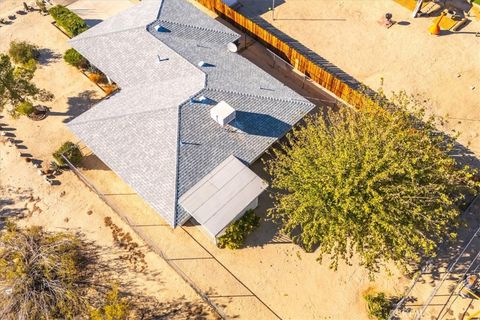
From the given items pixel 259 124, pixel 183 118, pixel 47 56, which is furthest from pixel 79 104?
pixel 259 124

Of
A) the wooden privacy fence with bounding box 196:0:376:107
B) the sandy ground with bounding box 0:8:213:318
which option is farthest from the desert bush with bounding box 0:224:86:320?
the wooden privacy fence with bounding box 196:0:376:107

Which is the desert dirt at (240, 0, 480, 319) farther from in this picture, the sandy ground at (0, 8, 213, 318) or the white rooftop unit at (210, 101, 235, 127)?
the sandy ground at (0, 8, 213, 318)

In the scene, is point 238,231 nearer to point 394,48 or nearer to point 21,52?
point 394,48

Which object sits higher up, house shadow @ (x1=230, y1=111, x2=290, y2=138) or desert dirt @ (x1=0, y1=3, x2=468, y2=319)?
house shadow @ (x1=230, y1=111, x2=290, y2=138)

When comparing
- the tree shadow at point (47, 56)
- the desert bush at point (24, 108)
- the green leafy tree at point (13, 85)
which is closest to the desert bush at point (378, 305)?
the desert bush at point (24, 108)

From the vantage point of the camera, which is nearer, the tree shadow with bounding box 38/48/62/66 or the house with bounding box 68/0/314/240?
the house with bounding box 68/0/314/240

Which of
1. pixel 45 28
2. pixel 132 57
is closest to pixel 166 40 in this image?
pixel 132 57

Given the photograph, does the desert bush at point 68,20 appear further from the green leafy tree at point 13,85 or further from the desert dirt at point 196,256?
the desert dirt at point 196,256
